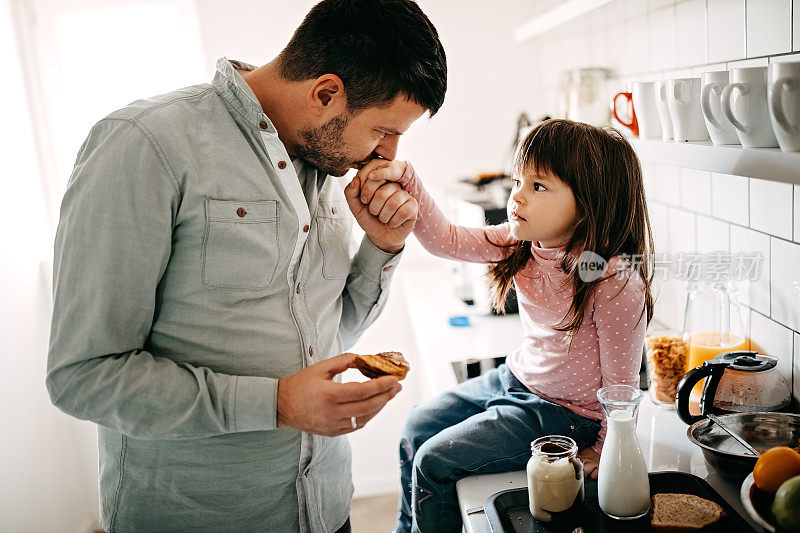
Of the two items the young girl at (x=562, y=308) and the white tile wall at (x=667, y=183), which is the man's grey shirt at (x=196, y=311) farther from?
the white tile wall at (x=667, y=183)

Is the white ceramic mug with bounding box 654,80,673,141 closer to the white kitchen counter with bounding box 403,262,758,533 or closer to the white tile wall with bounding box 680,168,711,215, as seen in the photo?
the white tile wall with bounding box 680,168,711,215

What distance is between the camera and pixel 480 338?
7.09 feet

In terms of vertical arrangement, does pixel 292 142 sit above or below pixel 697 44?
below

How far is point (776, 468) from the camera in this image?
100cm

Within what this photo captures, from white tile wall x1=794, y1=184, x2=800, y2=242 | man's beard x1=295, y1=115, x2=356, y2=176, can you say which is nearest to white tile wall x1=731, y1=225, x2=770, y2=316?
white tile wall x1=794, y1=184, x2=800, y2=242

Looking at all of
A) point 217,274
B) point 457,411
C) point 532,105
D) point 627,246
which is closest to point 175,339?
point 217,274

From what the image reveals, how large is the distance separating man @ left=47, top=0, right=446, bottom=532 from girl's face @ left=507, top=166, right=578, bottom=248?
29 cm

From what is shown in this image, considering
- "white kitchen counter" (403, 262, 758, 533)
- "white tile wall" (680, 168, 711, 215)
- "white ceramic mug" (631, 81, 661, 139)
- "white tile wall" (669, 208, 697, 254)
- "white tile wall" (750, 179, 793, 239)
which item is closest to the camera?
"white kitchen counter" (403, 262, 758, 533)

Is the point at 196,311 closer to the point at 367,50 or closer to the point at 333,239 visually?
the point at 333,239

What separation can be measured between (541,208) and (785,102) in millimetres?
530

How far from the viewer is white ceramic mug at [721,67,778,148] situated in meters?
1.02

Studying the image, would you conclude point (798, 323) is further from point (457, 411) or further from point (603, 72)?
point (603, 72)

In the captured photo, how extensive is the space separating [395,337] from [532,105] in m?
1.22

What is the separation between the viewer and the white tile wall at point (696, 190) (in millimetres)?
1688
